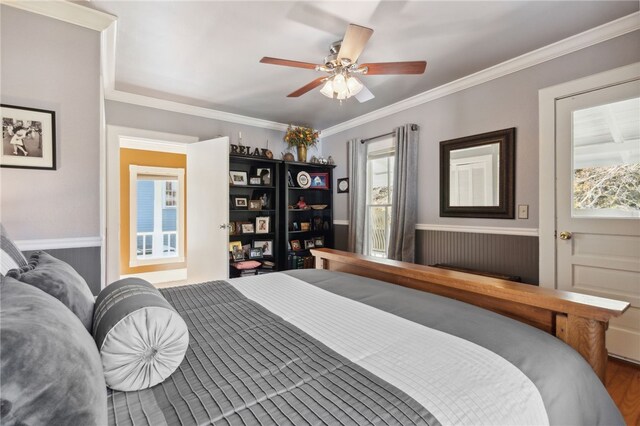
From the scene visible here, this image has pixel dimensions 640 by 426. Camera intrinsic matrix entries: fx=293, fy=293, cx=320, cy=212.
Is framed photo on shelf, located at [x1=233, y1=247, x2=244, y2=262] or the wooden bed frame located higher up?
the wooden bed frame

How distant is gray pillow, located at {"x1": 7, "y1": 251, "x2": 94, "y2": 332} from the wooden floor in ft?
7.92

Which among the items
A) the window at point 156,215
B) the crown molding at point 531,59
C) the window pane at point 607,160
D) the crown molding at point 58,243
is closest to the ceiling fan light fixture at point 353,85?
the crown molding at point 531,59

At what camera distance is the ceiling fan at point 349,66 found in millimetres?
1803

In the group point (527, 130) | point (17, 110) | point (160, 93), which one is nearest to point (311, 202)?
point (160, 93)

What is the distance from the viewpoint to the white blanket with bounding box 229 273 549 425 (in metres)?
0.70

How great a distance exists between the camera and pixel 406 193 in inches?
132

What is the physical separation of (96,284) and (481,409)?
7.80 ft

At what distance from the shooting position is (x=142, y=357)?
0.76 meters

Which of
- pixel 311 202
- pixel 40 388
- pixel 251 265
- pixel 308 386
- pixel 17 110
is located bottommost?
pixel 251 265

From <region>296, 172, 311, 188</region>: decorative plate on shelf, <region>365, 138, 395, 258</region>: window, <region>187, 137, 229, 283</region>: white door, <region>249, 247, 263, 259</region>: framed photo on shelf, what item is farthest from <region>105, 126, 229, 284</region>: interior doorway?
<region>365, 138, 395, 258</region>: window

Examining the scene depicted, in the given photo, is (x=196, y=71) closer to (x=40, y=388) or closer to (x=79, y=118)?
(x=79, y=118)

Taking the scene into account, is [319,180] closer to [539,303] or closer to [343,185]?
[343,185]

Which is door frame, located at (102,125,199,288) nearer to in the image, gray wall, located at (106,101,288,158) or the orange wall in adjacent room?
gray wall, located at (106,101,288,158)

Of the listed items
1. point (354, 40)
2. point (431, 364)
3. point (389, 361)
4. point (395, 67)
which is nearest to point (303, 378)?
point (389, 361)
